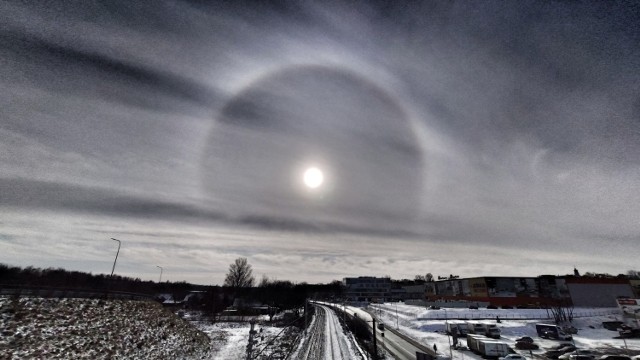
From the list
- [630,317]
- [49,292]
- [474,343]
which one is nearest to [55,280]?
[49,292]

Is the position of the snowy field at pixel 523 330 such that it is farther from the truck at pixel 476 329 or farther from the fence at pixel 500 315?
the truck at pixel 476 329

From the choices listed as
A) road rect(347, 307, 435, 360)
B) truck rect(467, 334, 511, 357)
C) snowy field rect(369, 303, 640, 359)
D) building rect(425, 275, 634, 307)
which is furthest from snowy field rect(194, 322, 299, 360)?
building rect(425, 275, 634, 307)

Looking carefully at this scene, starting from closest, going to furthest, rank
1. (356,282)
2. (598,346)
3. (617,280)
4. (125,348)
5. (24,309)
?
(24,309)
(125,348)
(598,346)
(617,280)
(356,282)

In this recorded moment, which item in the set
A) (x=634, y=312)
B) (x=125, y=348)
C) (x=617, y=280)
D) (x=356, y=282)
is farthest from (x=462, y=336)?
(x=356, y=282)

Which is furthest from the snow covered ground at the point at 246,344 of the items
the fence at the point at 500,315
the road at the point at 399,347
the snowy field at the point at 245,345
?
the fence at the point at 500,315

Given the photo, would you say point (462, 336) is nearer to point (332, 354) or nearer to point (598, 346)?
point (598, 346)

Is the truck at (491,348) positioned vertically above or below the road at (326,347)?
above

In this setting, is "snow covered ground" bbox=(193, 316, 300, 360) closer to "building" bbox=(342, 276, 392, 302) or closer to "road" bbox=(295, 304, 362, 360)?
"road" bbox=(295, 304, 362, 360)

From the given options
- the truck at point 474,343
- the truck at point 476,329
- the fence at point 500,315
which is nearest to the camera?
the truck at point 474,343
